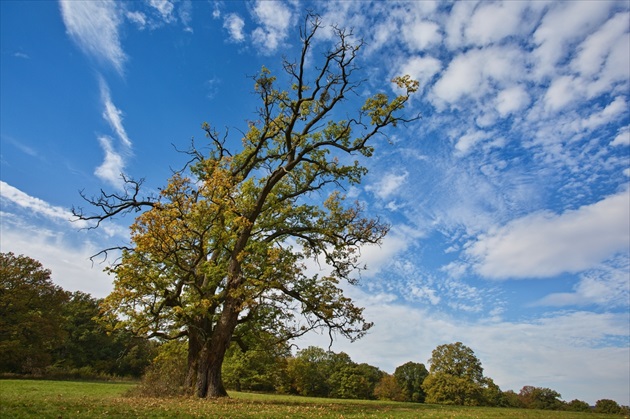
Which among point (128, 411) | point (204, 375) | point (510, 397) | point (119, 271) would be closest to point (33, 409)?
point (128, 411)

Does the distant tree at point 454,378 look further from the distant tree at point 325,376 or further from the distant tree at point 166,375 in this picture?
the distant tree at point 166,375

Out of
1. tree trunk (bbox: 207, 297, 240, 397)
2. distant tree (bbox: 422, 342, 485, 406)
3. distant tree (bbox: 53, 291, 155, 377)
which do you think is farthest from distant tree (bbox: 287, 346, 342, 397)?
tree trunk (bbox: 207, 297, 240, 397)

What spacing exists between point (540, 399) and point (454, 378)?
1018 inches

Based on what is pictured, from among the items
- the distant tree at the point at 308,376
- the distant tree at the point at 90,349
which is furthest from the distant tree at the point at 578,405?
the distant tree at the point at 90,349

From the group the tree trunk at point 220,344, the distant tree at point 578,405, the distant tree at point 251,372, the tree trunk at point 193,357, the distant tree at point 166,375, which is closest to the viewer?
the tree trunk at point 220,344

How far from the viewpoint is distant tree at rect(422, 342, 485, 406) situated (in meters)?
57.3

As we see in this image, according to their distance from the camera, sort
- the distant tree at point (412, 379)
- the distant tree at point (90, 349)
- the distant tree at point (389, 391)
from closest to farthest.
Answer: the distant tree at point (90, 349), the distant tree at point (389, 391), the distant tree at point (412, 379)

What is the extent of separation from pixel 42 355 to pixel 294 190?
39.0 m

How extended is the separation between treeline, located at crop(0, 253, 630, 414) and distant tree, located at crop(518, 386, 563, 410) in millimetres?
177

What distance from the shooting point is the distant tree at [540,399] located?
6444cm

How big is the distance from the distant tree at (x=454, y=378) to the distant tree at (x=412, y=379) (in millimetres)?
18143

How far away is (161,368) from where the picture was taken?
22.9 meters

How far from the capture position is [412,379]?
268ft

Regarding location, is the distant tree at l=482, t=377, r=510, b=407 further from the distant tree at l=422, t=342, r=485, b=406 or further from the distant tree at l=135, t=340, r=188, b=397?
the distant tree at l=135, t=340, r=188, b=397
